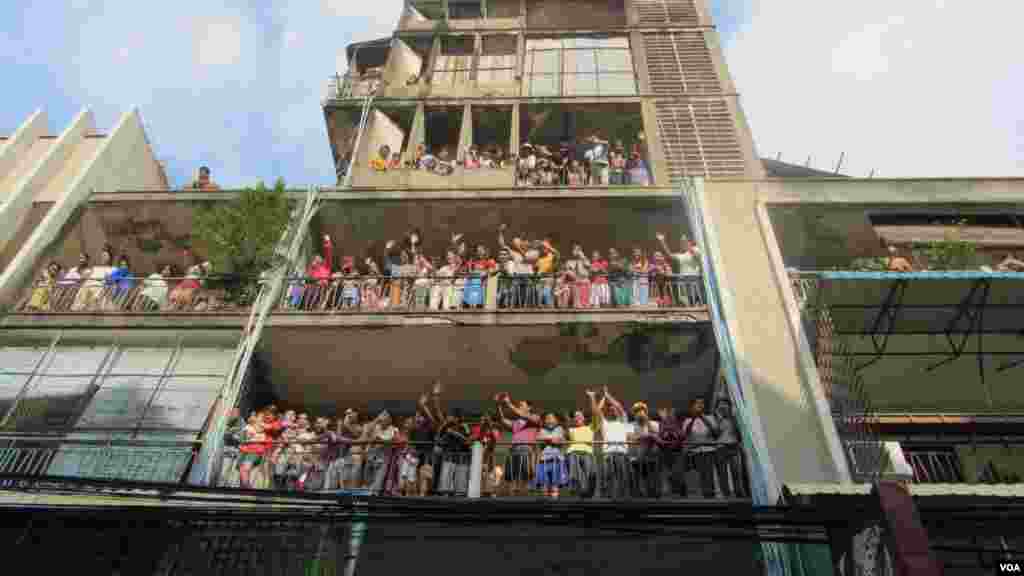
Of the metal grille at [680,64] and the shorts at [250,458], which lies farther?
the metal grille at [680,64]

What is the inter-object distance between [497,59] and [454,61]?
120 centimetres

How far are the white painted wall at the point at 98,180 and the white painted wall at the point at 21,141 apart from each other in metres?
1.03

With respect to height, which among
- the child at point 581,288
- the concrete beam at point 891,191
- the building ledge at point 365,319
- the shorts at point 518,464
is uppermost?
the concrete beam at point 891,191

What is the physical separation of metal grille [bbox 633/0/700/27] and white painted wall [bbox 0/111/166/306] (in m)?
14.1

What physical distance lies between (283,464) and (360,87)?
11.3m

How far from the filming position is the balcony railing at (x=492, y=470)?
10062mm

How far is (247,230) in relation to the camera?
1337cm

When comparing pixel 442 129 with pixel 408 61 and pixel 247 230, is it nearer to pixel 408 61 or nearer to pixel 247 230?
pixel 408 61

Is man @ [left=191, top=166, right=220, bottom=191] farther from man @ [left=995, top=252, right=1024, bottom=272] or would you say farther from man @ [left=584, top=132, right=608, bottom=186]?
man @ [left=995, top=252, right=1024, bottom=272]

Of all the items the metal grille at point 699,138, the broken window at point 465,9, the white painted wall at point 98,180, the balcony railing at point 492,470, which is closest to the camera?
the balcony railing at point 492,470

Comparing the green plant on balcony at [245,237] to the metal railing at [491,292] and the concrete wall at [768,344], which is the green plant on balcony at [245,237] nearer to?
the metal railing at [491,292]

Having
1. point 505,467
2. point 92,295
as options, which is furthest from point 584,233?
point 92,295

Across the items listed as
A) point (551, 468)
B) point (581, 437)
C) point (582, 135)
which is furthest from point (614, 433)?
point (582, 135)

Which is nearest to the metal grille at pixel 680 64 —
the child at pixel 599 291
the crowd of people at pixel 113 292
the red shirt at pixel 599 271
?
the red shirt at pixel 599 271
